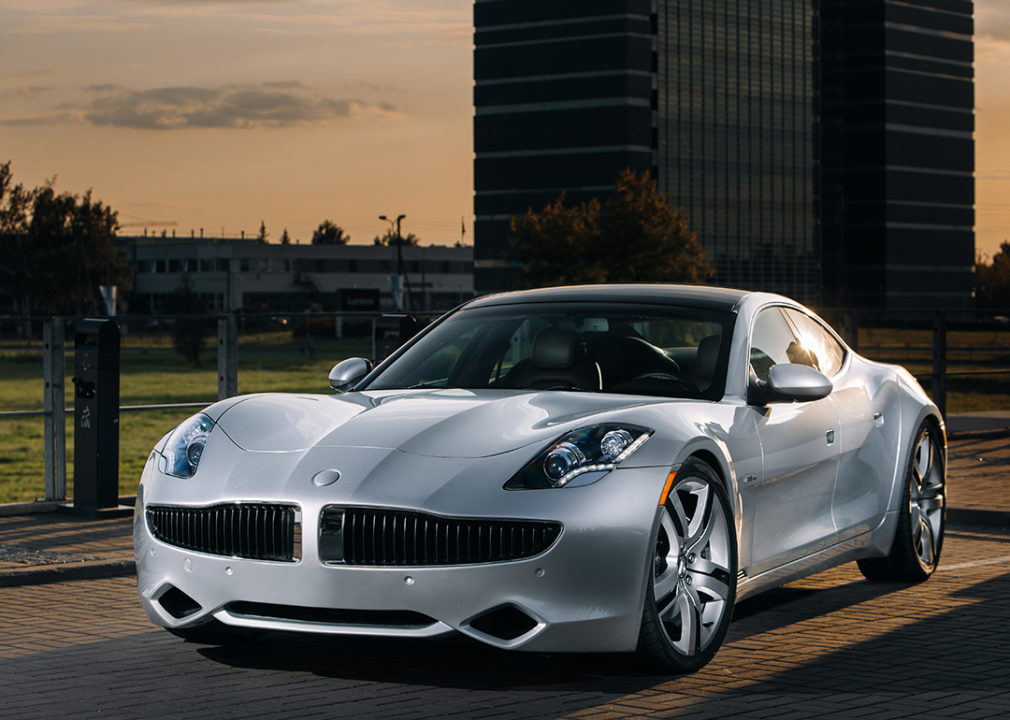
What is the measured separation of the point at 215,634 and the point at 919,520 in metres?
3.94

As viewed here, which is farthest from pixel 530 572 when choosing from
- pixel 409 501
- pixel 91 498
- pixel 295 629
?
pixel 91 498

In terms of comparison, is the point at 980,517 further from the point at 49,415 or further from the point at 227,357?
the point at 49,415

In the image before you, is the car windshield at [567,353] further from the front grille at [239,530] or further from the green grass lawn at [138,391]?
the green grass lawn at [138,391]

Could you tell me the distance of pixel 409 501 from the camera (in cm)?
462

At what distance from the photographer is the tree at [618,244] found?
78.4 m

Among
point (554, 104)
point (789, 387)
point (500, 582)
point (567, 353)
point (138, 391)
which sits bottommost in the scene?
point (138, 391)

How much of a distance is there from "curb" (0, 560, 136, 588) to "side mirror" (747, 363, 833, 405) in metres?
4.04

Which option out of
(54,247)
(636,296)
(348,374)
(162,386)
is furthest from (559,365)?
(54,247)

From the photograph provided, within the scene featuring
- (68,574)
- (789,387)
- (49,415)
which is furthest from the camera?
(49,415)

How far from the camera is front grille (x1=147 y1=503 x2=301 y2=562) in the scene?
4762 mm

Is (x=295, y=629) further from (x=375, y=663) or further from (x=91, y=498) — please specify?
(x=91, y=498)

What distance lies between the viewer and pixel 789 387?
577cm

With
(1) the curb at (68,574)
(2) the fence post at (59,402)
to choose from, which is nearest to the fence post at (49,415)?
(2) the fence post at (59,402)

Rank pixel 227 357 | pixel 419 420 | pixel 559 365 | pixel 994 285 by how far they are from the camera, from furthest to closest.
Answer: pixel 994 285
pixel 227 357
pixel 559 365
pixel 419 420
